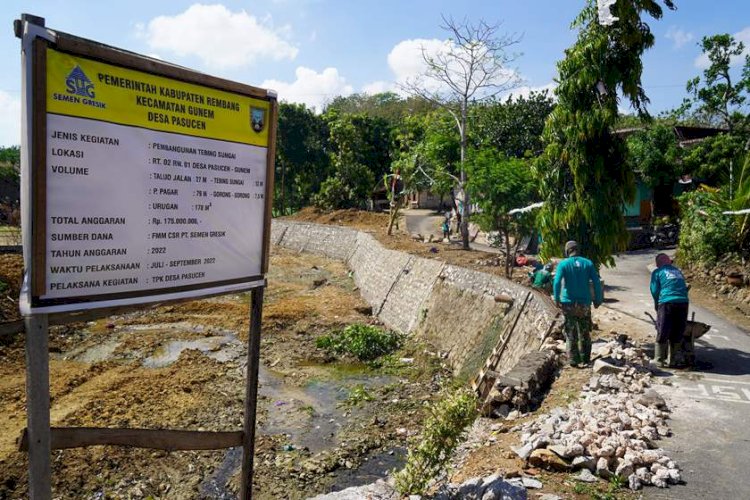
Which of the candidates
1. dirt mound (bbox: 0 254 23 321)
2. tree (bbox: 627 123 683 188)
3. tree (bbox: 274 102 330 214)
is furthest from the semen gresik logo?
tree (bbox: 274 102 330 214)

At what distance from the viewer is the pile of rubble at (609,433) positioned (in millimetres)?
4926

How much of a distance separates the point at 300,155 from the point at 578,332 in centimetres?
3124

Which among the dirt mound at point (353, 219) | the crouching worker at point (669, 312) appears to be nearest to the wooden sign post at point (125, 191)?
the crouching worker at point (669, 312)

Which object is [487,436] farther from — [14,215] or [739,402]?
[14,215]

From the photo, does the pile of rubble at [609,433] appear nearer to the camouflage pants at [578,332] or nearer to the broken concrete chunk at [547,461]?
the broken concrete chunk at [547,461]

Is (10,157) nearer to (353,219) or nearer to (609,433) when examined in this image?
(353,219)

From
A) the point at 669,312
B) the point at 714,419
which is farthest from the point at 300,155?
the point at 714,419

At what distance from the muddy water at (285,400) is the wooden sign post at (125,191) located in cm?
527

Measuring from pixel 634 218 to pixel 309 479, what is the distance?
22894 mm

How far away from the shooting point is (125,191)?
2.84 m

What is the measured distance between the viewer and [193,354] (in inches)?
549

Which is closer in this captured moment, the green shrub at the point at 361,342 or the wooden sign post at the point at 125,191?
the wooden sign post at the point at 125,191

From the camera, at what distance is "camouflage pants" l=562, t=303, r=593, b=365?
26.0 ft

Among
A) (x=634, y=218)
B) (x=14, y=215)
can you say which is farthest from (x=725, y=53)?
(x=14, y=215)
